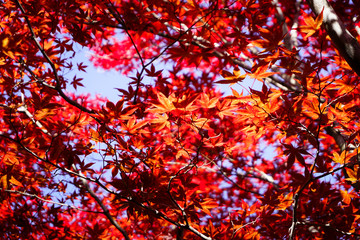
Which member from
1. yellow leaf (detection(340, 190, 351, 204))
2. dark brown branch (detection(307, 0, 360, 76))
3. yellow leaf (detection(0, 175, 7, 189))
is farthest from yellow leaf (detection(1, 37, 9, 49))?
yellow leaf (detection(340, 190, 351, 204))

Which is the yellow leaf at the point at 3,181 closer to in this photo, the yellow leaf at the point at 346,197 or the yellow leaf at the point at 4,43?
the yellow leaf at the point at 4,43

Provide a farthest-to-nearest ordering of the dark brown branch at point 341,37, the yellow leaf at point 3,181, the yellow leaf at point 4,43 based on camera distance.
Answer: the yellow leaf at point 3,181, the yellow leaf at point 4,43, the dark brown branch at point 341,37

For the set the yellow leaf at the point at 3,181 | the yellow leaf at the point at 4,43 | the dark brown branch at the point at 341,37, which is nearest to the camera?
the dark brown branch at the point at 341,37

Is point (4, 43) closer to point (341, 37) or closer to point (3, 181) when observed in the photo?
point (3, 181)

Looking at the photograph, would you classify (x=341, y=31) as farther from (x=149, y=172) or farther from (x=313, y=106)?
(x=149, y=172)

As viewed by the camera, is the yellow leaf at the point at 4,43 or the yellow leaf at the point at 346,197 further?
the yellow leaf at the point at 346,197

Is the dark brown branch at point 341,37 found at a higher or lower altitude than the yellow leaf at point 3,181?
lower

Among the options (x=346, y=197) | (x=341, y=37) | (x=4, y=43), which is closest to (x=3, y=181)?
(x=4, y=43)

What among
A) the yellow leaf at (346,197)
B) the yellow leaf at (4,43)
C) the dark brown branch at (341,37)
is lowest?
the yellow leaf at (346,197)

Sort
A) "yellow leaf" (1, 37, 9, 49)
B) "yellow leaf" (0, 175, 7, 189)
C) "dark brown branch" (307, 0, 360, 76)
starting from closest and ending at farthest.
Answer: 1. "dark brown branch" (307, 0, 360, 76)
2. "yellow leaf" (1, 37, 9, 49)
3. "yellow leaf" (0, 175, 7, 189)

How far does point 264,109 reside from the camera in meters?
1.93

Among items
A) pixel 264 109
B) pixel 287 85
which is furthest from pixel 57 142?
pixel 287 85

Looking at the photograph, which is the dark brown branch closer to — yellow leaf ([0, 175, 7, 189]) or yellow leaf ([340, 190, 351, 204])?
yellow leaf ([340, 190, 351, 204])

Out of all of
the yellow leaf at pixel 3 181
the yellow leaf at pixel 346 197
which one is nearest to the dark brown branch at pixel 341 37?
the yellow leaf at pixel 346 197
